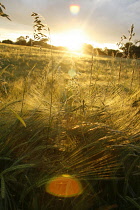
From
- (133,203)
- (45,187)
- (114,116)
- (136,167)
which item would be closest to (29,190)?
(45,187)

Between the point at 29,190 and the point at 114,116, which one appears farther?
the point at 114,116

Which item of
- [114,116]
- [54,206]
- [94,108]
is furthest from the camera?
[94,108]

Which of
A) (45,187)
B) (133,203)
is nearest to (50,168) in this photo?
(45,187)

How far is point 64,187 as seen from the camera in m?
1.05

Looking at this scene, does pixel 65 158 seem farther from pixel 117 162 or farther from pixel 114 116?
pixel 114 116

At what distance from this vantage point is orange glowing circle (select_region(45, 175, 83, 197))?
1017 millimetres

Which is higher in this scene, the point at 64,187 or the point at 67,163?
the point at 67,163

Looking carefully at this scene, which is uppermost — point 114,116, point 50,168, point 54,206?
point 114,116

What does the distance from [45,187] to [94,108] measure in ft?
2.86

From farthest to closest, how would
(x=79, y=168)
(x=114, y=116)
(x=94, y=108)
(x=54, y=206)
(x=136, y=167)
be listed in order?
(x=94, y=108) → (x=114, y=116) → (x=136, y=167) → (x=79, y=168) → (x=54, y=206)

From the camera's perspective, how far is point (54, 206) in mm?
977

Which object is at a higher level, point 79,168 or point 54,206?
point 79,168

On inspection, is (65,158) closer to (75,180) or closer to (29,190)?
(75,180)

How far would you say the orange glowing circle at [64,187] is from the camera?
1017mm
